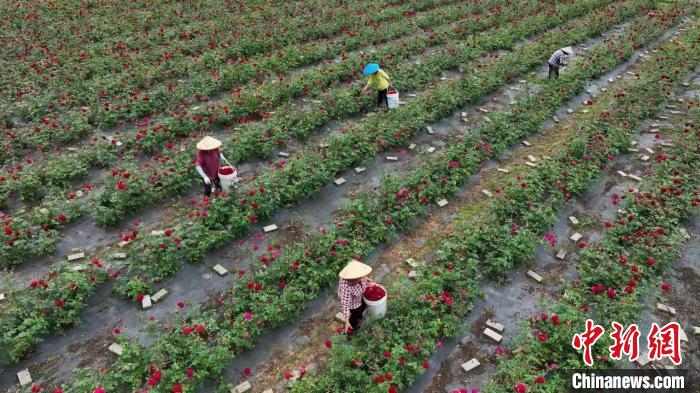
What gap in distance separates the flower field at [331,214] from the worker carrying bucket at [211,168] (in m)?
0.32

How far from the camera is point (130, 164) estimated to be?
8922 millimetres

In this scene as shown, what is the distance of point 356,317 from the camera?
19.5 ft

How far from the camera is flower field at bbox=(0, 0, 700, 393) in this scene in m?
5.67

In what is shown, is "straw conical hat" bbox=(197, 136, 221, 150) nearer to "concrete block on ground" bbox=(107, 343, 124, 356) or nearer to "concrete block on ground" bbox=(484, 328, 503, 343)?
"concrete block on ground" bbox=(107, 343, 124, 356)

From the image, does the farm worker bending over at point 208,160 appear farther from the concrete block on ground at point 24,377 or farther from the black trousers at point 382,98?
the black trousers at point 382,98

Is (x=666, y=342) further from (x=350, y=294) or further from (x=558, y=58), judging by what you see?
(x=558, y=58)

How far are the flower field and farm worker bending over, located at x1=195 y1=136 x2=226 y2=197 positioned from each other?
15.3 inches

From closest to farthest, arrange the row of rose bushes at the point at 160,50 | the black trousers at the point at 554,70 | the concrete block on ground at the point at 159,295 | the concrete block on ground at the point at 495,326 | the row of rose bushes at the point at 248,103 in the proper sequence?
the concrete block on ground at the point at 495,326, the concrete block on ground at the point at 159,295, the row of rose bushes at the point at 248,103, the row of rose bushes at the point at 160,50, the black trousers at the point at 554,70

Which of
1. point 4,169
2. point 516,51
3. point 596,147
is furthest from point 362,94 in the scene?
point 4,169

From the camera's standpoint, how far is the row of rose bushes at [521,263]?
5379mm

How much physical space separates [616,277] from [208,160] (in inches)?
265

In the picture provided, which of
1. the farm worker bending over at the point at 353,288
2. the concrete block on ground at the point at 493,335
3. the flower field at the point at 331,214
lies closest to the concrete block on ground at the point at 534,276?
the flower field at the point at 331,214

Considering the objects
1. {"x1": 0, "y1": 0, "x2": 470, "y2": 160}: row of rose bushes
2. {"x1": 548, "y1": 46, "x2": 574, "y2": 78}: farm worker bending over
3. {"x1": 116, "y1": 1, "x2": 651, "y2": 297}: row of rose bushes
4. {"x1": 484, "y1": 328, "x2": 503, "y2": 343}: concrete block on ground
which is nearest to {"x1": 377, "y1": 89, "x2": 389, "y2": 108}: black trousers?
{"x1": 116, "y1": 1, "x2": 651, "y2": 297}: row of rose bushes

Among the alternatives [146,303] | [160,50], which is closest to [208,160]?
[146,303]
